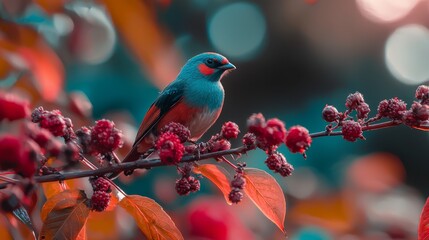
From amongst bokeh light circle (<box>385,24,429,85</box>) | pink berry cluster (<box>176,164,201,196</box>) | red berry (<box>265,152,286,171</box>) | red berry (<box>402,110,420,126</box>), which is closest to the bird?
pink berry cluster (<box>176,164,201,196</box>)

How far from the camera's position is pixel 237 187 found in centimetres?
224

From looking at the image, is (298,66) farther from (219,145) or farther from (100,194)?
(100,194)

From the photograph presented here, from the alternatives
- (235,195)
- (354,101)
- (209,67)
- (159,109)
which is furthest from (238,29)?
(235,195)

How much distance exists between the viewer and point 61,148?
1.66 m

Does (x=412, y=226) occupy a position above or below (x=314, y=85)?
below

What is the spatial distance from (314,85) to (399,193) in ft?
16.7

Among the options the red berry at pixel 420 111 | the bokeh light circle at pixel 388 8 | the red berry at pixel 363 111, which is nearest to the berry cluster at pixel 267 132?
the red berry at pixel 363 111

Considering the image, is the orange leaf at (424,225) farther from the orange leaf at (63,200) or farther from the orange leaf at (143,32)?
the orange leaf at (63,200)

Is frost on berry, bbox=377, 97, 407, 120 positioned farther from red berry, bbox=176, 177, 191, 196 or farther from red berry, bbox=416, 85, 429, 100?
red berry, bbox=176, 177, 191, 196

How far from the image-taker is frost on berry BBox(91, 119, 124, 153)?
2.04 metres

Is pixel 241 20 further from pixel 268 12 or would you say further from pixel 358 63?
pixel 358 63

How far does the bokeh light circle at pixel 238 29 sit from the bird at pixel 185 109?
5880mm

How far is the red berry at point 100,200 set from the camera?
2172mm

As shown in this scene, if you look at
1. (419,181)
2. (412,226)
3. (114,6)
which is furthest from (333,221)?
(419,181)
